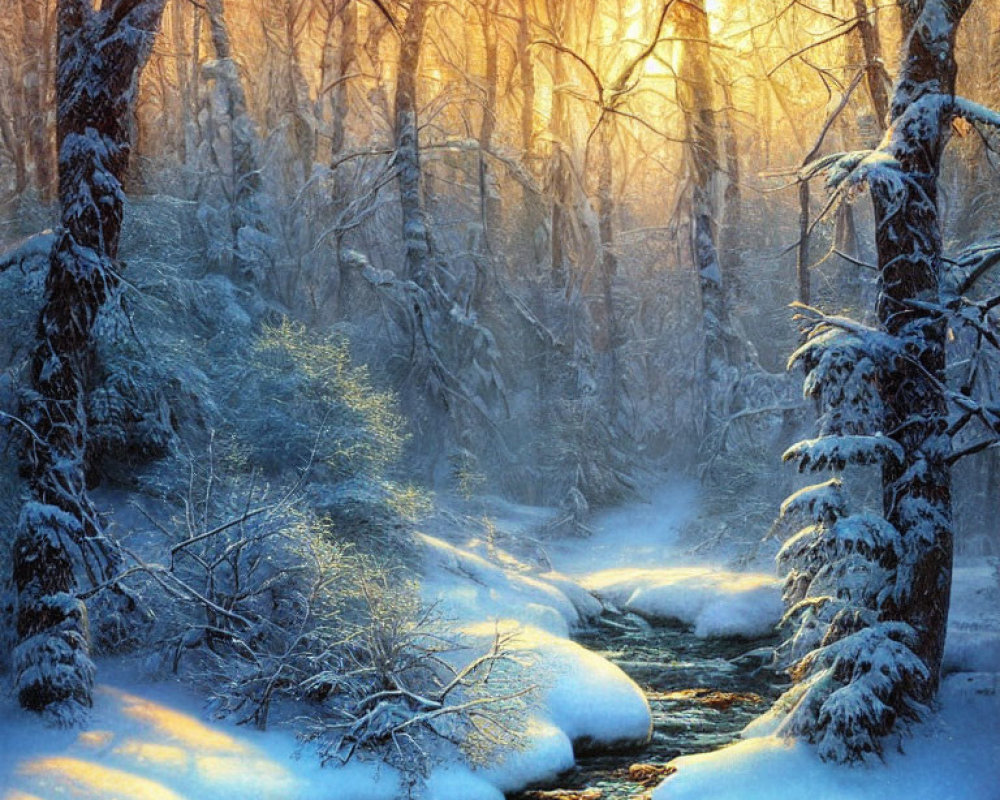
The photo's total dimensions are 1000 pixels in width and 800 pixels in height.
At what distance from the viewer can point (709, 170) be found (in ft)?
64.4

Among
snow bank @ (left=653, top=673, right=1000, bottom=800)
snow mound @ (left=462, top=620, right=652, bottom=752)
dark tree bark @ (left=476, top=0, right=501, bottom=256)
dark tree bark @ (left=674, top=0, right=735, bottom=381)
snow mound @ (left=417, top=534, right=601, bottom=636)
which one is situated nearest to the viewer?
snow bank @ (left=653, top=673, right=1000, bottom=800)

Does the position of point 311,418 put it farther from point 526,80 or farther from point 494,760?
point 526,80

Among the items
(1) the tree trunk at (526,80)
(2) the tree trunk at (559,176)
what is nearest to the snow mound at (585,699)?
(2) the tree trunk at (559,176)

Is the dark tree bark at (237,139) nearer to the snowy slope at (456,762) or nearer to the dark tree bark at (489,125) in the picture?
the dark tree bark at (489,125)

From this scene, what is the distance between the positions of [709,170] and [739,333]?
3255mm

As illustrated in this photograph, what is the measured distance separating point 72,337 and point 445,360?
11.5 m

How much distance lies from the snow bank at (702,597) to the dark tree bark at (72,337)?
832cm

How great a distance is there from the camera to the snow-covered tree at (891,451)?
297 inches

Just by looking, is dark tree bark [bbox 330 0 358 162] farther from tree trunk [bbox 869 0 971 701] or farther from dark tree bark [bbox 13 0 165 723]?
tree trunk [bbox 869 0 971 701]

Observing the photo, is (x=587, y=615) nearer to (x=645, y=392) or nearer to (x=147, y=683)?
(x=147, y=683)

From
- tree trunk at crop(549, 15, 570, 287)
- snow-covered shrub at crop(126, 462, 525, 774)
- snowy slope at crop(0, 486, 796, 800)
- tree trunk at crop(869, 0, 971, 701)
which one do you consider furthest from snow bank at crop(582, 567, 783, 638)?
tree trunk at crop(549, 15, 570, 287)

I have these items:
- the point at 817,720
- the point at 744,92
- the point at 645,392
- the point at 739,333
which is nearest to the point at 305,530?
the point at 817,720

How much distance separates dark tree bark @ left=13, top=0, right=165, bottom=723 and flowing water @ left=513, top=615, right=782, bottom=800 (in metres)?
3.88

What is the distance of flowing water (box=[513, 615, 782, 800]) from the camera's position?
903 centimetres
